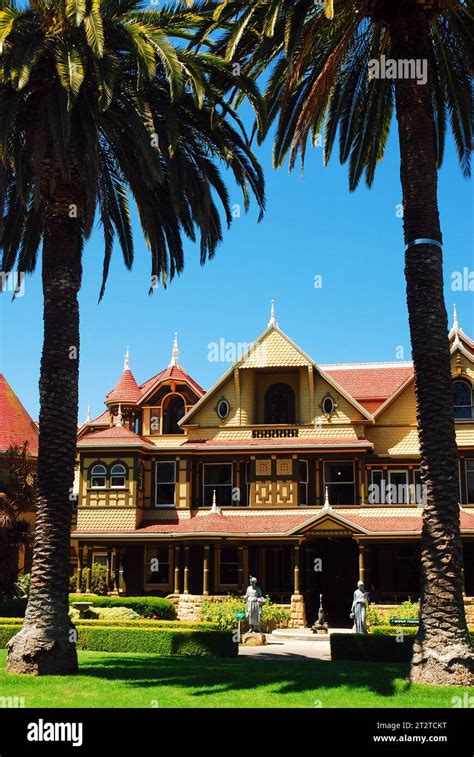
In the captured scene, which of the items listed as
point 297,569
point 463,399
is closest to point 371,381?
point 463,399

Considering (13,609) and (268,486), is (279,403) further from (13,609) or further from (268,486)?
(13,609)

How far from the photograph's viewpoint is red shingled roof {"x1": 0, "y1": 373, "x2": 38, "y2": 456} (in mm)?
42100

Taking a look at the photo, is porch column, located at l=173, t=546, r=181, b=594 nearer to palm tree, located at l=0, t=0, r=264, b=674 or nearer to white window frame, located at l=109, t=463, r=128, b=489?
white window frame, located at l=109, t=463, r=128, b=489

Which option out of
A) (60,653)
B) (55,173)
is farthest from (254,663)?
(55,173)

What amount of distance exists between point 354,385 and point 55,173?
26217 millimetres

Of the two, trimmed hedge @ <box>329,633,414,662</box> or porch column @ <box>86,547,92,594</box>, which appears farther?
porch column @ <box>86,547,92,594</box>

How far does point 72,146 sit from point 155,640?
11964 mm

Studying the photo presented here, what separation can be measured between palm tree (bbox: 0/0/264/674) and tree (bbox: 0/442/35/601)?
1352cm

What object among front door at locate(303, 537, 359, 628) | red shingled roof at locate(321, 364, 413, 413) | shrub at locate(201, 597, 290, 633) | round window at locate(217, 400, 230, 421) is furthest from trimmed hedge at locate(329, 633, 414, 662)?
red shingled roof at locate(321, 364, 413, 413)

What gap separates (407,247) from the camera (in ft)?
54.2

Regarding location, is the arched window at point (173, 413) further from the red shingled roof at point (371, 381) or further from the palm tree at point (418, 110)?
the palm tree at point (418, 110)

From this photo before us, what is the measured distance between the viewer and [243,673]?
16.8 m
